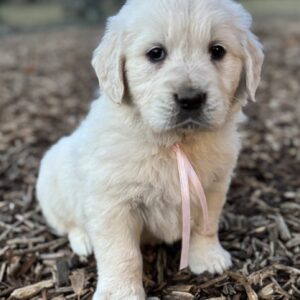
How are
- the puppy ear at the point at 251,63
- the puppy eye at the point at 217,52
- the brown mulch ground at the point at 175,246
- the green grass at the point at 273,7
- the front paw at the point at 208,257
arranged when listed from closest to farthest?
the puppy eye at the point at 217,52 < the puppy ear at the point at 251,63 < the brown mulch ground at the point at 175,246 < the front paw at the point at 208,257 < the green grass at the point at 273,7

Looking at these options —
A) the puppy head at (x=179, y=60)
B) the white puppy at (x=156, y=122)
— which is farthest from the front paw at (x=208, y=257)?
the puppy head at (x=179, y=60)

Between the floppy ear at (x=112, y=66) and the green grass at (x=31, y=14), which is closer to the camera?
the floppy ear at (x=112, y=66)

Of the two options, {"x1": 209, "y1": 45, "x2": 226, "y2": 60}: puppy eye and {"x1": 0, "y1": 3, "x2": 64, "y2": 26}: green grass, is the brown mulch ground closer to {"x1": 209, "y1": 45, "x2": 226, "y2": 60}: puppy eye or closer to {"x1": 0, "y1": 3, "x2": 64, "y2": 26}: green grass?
{"x1": 209, "y1": 45, "x2": 226, "y2": 60}: puppy eye

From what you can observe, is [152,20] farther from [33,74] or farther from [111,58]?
[33,74]

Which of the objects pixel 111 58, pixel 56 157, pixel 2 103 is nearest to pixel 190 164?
pixel 111 58

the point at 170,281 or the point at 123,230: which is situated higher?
the point at 123,230

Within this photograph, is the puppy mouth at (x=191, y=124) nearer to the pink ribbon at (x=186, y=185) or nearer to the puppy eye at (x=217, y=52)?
the pink ribbon at (x=186, y=185)

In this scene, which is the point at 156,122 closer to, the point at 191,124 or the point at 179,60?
the point at 191,124
